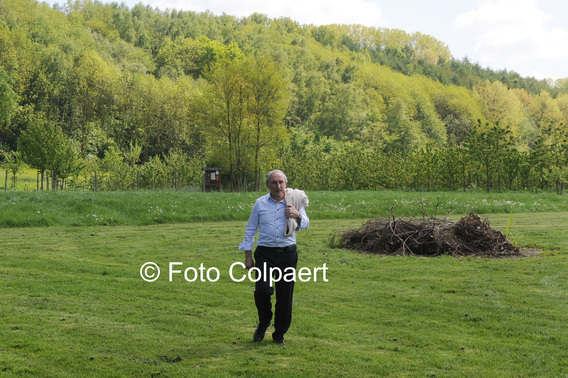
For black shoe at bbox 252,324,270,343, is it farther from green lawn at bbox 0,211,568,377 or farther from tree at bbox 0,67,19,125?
tree at bbox 0,67,19,125

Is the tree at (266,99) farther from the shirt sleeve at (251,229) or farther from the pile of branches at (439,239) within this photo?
the shirt sleeve at (251,229)

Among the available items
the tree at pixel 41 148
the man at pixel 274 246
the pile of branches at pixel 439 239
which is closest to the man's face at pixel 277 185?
the man at pixel 274 246

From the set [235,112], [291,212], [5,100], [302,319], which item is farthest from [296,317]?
[235,112]

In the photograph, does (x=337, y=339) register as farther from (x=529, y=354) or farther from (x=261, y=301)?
(x=529, y=354)

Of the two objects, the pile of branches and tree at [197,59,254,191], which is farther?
tree at [197,59,254,191]

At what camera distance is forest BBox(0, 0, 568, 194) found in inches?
1773

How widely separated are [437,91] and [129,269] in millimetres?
156420

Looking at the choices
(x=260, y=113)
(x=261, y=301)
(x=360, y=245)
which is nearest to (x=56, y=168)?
(x=260, y=113)

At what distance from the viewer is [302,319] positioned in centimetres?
742

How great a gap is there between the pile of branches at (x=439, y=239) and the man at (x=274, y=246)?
24.7ft

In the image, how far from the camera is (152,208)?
23.6 meters

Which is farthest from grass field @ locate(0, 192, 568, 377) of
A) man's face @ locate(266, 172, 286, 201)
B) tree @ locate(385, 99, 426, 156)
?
tree @ locate(385, 99, 426, 156)

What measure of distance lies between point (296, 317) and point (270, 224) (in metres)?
1.86

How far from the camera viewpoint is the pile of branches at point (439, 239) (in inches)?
528
